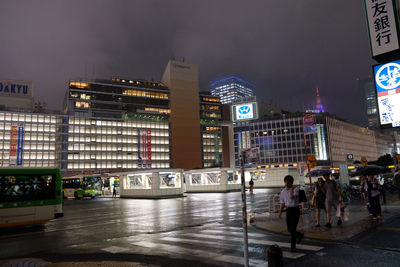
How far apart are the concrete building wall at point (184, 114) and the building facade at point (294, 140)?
674 inches

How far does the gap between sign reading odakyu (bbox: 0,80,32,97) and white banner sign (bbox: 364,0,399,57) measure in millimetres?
93284

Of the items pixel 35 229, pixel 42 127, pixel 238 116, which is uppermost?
pixel 42 127

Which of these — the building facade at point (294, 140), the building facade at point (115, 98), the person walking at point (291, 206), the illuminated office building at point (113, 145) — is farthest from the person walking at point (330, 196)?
the building facade at point (294, 140)

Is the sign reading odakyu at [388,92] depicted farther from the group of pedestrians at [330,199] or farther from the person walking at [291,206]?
the person walking at [291,206]

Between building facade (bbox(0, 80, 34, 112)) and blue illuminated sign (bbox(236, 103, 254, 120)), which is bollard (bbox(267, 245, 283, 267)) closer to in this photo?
blue illuminated sign (bbox(236, 103, 254, 120))

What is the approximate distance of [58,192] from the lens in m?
15.8

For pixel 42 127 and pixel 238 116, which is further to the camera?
pixel 42 127

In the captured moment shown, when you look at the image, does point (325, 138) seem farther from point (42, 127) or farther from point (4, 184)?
point (4, 184)

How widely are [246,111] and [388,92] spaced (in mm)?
34066

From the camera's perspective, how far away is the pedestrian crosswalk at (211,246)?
296 inches

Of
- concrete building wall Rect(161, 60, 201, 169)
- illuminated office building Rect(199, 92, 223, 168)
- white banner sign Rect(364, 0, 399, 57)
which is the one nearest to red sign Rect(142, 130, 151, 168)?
concrete building wall Rect(161, 60, 201, 169)

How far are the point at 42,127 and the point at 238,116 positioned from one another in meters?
63.6

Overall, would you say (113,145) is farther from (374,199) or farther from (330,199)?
(330,199)

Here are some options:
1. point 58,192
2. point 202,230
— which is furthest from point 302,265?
point 58,192
